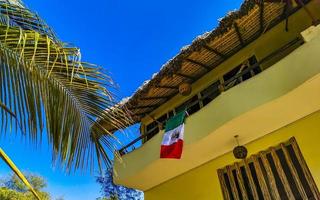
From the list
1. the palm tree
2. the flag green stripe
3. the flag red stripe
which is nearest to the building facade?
the flag green stripe

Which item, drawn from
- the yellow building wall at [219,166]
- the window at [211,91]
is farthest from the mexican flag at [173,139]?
the yellow building wall at [219,166]

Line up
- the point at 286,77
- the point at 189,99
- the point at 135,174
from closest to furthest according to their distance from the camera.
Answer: the point at 286,77 → the point at 135,174 → the point at 189,99

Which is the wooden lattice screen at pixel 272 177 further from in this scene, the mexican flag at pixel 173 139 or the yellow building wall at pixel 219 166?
the mexican flag at pixel 173 139

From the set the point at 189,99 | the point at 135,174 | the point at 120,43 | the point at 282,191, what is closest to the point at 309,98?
the point at 282,191

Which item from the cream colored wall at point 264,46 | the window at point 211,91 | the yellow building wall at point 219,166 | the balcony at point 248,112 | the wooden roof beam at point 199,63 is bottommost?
the yellow building wall at point 219,166

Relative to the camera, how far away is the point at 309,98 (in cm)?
594

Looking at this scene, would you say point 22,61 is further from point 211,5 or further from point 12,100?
point 211,5

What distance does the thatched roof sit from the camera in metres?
7.06

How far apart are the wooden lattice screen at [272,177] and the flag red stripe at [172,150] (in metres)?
1.58

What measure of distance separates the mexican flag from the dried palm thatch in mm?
4220

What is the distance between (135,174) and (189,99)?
3.12 meters

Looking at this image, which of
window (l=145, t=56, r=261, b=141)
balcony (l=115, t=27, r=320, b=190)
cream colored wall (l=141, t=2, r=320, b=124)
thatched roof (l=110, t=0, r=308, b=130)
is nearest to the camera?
balcony (l=115, t=27, r=320, b=190)

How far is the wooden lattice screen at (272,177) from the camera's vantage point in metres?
6.17

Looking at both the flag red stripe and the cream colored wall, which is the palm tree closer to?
the flag red stripe
